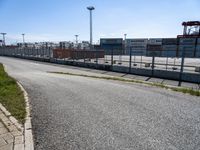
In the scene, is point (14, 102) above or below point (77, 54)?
below

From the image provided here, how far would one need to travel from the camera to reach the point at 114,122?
4465 mm

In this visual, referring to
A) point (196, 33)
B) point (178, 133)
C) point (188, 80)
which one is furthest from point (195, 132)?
point (196, 33)

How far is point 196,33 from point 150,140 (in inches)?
1736

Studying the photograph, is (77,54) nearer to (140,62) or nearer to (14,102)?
(140,62)

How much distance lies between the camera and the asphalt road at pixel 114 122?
3.49 meters

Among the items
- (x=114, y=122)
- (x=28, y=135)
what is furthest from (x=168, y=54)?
(x=28, y=135)

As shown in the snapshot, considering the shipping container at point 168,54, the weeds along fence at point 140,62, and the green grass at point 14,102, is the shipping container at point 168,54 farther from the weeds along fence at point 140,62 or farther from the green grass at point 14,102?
the green grass at point 14,102

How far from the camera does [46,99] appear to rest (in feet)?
20.9

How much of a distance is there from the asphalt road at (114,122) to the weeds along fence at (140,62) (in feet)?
25.5

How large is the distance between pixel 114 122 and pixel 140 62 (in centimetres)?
1522

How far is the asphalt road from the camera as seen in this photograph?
3.49 metres

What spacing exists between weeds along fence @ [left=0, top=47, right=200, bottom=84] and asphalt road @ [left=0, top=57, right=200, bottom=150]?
7.76 m

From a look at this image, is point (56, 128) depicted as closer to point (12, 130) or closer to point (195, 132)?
point (12, 130)

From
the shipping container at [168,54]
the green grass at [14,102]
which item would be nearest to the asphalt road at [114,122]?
the green grass at [14,102]
